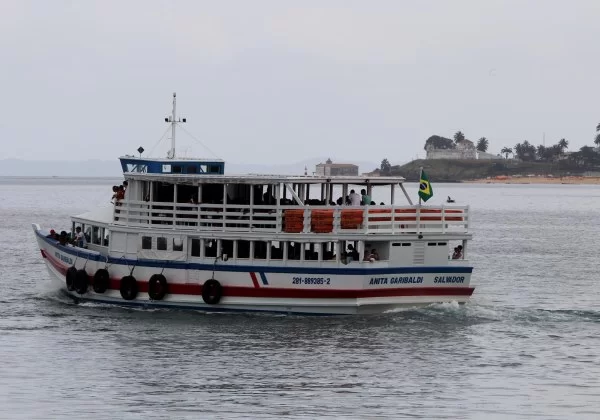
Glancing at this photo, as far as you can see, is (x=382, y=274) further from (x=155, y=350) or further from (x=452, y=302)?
(x=155, y=350)

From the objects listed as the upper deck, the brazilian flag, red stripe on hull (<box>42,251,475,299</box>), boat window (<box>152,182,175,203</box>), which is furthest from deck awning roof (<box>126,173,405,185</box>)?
red stripe on hull (<box>42,251,475,299</box>)

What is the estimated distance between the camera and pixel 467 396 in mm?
27922

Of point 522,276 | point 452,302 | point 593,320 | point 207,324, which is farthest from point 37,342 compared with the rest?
point 522,276

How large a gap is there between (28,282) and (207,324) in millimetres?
16404

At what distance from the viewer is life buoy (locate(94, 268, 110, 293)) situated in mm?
38062

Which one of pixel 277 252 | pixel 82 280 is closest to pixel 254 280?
pixel 277 252

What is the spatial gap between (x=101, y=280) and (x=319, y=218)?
317 inches

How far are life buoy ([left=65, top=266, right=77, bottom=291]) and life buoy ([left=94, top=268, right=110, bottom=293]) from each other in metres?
1.19

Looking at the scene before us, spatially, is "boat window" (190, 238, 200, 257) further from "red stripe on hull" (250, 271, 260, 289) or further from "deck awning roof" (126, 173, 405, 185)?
"red stripe on hull" (250, 271, 260, 289)

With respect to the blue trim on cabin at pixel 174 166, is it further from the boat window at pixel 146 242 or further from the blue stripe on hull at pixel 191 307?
the blue stripe on hull at pixel 191 307

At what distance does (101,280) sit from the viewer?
38.1 metres

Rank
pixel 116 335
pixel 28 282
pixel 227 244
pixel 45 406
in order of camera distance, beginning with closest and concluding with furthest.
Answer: pixel 45 406, pixel 116 335, pixel 227 244, pixel 28 282

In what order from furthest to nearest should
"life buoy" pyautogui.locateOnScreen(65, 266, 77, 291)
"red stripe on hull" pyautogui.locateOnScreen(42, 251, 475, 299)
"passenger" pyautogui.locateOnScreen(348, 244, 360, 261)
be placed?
1. "life buoy" pyautogui.locateOnScreen(65, 266, 77, 291)
2. "passenger" pyautogui.locateOnScreen(348, 244, 360, 261)
3. "red stripe on hull" pyautogui.locateOnScreen(42, 251, 475, 299)

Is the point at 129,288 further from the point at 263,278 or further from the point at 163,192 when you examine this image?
the point at 263,278
